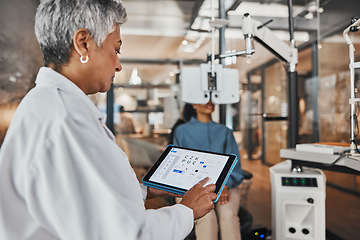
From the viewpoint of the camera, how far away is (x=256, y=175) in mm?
3584

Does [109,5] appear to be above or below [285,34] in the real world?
below

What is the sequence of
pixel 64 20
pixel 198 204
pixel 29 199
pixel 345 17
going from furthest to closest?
1. pixel 345 17
2. pixel 198 204
3. pixel 64 20
4. pixel 29 199

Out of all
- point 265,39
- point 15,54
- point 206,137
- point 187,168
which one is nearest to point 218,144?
point 206,137

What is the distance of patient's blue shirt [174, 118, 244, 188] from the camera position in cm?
217

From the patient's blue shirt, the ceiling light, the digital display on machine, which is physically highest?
the ceiling light

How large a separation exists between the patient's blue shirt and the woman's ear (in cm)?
151

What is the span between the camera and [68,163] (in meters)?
0.62

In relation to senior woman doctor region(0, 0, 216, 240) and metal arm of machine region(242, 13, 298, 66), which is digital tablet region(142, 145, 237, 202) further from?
metal arm of machine region(242, 13, 298, 66)

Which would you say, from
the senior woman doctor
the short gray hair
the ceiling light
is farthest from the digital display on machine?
the ceiling light

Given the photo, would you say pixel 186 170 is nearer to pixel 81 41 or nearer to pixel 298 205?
pixel 81 41

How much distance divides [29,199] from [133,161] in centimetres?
297

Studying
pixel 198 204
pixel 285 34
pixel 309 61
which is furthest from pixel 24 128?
pixel 309 61

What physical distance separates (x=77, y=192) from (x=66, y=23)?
411 millimetres

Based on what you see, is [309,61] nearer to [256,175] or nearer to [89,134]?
[256,175]
